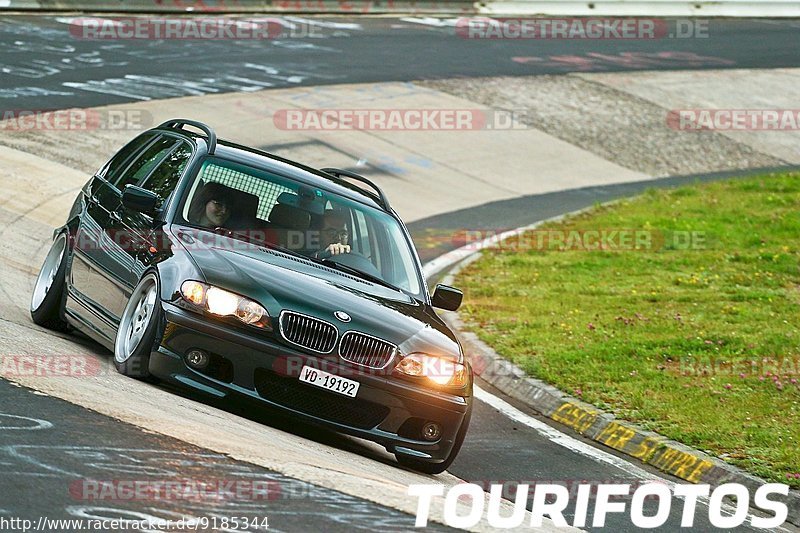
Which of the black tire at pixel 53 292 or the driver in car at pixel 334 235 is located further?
the black tire at pixel 53 292

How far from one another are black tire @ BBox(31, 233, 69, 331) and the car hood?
168cm

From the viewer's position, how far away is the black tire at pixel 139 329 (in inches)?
308

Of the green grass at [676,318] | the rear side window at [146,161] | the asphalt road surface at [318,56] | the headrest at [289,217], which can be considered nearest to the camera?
the headrest at [289,217]

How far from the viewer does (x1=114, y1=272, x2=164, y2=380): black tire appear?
7820 mm

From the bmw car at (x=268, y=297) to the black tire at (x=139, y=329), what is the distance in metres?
0.01

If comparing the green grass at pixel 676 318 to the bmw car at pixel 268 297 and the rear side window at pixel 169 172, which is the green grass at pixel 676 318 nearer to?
the bmw car at pixel 268 297

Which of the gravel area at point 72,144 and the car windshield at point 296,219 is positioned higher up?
the car windshield at point 296,219

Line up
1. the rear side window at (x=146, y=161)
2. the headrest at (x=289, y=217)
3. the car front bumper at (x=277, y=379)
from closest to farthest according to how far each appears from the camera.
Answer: the car front bumper at (x=277, y=379) < the headrest at (x=289, y=217) < the rear side window at (x=146, y=161)

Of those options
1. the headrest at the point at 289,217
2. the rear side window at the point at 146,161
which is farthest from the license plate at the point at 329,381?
the rear side window at the point at 146,161

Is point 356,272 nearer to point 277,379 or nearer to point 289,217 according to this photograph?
point 289,217

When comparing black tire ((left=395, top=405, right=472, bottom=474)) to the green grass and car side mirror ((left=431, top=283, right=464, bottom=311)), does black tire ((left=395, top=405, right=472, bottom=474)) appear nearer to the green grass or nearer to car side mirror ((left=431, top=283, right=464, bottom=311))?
car side mirror ((left=431, top=283, right=464, bottom=311))

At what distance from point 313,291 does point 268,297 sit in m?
0.35

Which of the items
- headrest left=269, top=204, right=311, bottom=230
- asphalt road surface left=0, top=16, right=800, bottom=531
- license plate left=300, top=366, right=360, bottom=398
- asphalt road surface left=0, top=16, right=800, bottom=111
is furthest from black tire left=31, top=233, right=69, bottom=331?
asphalt road surface left=0, top=16, right=800, bottom=111

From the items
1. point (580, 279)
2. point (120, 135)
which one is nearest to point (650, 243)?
point (580, 279)
